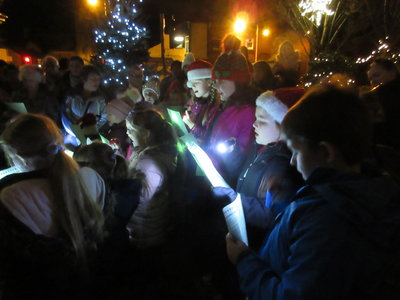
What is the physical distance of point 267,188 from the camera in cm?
182

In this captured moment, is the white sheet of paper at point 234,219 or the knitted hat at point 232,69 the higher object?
the knitted hat at point 232,69

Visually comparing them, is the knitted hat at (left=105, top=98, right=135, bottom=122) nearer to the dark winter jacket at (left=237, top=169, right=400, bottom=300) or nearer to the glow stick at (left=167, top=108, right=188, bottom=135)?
the glow stick at (left=167, top=108, right=188, bottom=135)

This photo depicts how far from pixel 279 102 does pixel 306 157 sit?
110 cm

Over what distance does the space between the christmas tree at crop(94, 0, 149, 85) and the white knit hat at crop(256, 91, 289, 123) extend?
6.65 meters

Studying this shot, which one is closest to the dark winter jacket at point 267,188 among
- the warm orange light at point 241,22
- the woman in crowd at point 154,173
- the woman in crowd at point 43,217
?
the woman in crowd at point 154,173

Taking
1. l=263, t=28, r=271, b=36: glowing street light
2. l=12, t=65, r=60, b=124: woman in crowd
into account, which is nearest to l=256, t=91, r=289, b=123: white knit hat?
l=12, t=65, r=60, b=124: woman in crowd

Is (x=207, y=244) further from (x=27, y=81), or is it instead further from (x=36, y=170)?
(x=27, y=81)

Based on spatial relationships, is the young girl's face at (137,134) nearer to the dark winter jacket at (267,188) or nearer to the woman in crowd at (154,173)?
the woman in crowd at (154,173)

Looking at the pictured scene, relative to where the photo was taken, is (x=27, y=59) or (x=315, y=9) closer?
(x=315, y=9)

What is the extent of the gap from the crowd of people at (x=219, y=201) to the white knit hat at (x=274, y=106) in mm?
16

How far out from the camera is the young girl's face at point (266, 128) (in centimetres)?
222

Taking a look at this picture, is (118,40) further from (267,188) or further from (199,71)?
(267,188)

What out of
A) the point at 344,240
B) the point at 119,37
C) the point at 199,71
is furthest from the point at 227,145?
the point at 119,37

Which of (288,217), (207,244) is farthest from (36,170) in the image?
(207,244)
